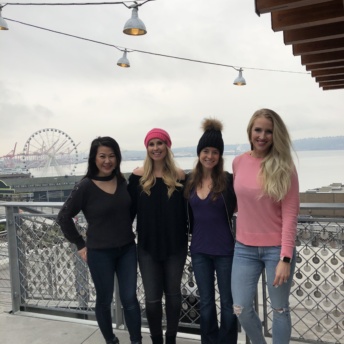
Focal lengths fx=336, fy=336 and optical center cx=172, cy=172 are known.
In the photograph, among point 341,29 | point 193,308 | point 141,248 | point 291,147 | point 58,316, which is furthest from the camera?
point 58,316

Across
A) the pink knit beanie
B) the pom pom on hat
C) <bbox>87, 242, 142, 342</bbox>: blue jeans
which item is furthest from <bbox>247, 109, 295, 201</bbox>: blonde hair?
<bbox>87, 242, 142, 342</bbox>: blue jeans

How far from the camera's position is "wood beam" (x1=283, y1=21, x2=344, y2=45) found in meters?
2.40

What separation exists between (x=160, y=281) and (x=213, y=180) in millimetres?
689

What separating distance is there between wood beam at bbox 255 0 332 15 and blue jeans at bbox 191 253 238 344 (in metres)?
1.44

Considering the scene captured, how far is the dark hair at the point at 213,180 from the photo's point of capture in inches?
73.2

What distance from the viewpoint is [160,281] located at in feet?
6.60

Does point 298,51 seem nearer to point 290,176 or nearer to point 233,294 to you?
point 290,176

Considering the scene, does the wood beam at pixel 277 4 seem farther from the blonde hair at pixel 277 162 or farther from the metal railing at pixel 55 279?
the metal railing at pixel 55 279

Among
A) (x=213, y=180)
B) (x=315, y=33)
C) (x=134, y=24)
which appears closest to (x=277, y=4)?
(x=315, y=33)

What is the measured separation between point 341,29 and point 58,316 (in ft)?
10.4

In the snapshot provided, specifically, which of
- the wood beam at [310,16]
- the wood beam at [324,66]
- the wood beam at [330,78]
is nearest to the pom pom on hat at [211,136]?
the wood beam at [310,16]

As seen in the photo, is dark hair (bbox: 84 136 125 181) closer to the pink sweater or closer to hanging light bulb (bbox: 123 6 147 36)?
the pink sweater

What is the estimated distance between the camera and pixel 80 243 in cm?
209

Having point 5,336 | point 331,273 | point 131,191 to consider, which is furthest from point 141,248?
point 5,336
